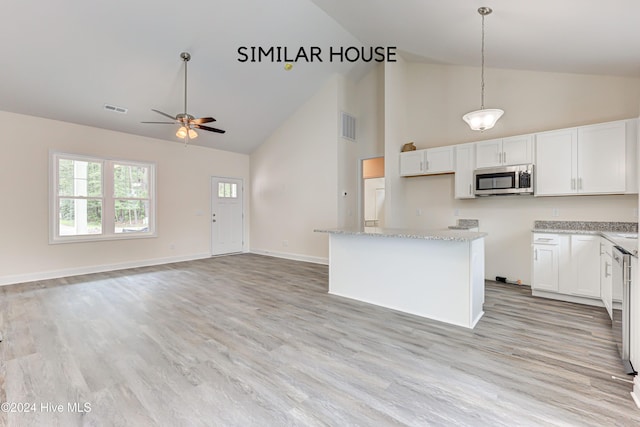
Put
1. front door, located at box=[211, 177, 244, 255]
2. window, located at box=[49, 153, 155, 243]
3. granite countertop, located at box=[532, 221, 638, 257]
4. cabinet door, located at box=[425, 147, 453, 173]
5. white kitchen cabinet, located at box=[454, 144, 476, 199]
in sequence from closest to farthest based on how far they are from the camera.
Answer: granite countertop, located at box=[532, 221, 638, 257] < white kitchen cabinet, located at box=[454, 144, 476, 199] < cabinet door, located at box=[425, 147, 453, 173] < window, located at box=[49, 153, 155, 243] < front door, located at box=[211, 177, 244, 255]

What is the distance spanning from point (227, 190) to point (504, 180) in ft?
20.4

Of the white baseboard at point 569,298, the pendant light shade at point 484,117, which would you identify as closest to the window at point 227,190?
the pendant light shade at point 484,117

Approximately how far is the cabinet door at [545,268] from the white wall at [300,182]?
348cm

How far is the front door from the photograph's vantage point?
288 inches

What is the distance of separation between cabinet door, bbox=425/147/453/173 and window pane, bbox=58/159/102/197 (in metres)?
6.23

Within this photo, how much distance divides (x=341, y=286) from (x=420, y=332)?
4.46 feet

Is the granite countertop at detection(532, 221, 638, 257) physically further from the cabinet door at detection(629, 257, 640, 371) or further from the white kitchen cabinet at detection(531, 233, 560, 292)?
the cabinet door at detection(629, 257, 640, 371)

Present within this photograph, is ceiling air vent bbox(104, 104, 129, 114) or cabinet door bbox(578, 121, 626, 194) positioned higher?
ceiling air vent bbox(104, 104, 129, 114)

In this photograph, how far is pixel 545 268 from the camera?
3.74 m

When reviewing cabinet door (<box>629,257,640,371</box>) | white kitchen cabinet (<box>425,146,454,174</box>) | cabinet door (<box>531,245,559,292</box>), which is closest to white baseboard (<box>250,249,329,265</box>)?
white kitchen cabinet (<box>425,146,454,174</box>)

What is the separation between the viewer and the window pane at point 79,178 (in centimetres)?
516

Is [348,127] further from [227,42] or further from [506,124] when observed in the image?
[506,124]

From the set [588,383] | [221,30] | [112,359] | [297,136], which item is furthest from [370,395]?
[297,136]

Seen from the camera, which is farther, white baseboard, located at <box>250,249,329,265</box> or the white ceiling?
white baseboard, located at <box>250,249,329,265</box>
